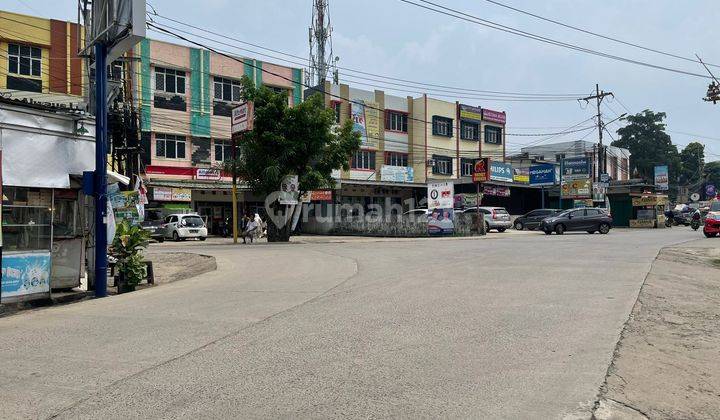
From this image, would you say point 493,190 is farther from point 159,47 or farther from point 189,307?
point 189,307

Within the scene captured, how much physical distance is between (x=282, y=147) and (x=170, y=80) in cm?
1338

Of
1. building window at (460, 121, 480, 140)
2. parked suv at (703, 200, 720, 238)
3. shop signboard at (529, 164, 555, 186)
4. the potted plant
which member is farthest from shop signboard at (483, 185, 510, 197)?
the potted plant

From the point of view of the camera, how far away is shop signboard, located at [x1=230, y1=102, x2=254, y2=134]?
26.6 metres

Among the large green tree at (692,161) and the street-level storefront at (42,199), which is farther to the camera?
the large green tree at (692,161)

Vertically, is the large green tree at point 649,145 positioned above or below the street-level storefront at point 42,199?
above

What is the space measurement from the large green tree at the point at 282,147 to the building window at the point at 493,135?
2847 cm

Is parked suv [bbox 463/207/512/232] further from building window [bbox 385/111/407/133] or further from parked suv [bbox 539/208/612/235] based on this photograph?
building window [bbox 385/111/407/133]

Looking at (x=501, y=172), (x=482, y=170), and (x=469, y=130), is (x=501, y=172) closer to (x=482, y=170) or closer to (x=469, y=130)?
(x=469, y=130)

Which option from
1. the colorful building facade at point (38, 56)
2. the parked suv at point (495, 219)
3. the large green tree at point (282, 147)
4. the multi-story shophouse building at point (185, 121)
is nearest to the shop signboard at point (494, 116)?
the parked suv at point (495, 219)

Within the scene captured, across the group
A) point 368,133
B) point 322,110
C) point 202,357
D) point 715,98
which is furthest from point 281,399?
point 368,133

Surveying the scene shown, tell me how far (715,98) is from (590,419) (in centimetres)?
2137

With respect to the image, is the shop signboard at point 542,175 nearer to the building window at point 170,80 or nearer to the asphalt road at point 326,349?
the building window at point 170,80

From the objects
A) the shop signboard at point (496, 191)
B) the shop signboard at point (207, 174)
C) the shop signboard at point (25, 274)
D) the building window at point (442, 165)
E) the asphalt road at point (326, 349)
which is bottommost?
the asphalt road at point (326, 349)

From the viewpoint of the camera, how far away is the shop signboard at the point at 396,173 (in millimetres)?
45469
